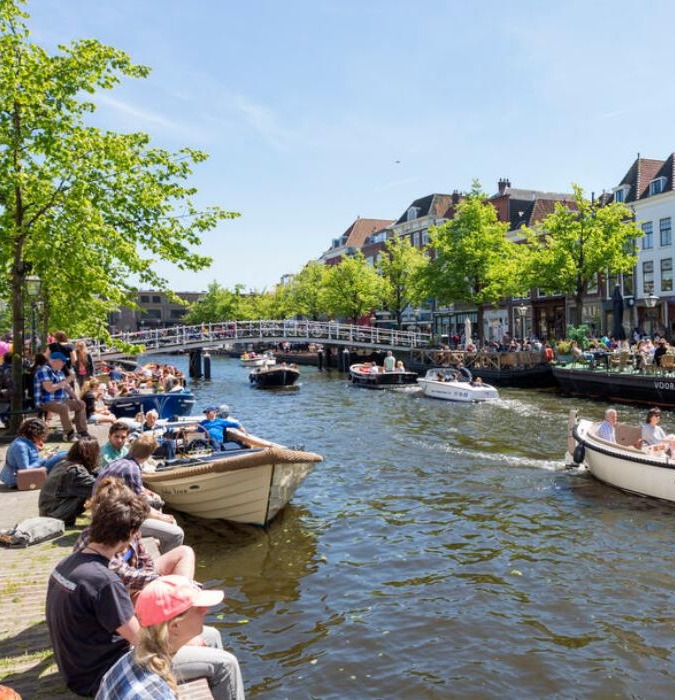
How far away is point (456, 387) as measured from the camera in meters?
29.6

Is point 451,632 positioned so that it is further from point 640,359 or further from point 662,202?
point 662,202

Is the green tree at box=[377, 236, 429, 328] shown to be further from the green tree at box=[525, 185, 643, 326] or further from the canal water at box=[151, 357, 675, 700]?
the canal water at box=[151, 357, 675, 700]

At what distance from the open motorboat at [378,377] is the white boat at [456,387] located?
18.5 ft

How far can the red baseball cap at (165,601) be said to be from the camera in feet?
10.3

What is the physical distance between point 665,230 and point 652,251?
1.48 metres

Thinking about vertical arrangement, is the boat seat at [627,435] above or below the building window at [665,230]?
below

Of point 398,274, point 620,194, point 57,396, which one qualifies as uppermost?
point 620,194

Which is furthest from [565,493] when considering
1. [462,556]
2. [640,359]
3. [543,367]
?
[543,367]

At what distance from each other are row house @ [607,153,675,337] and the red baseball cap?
135 feet

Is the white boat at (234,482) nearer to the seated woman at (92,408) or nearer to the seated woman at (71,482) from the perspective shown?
the seated woman at (71,482)

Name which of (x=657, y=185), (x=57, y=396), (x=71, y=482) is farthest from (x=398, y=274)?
(x=71, y=482)

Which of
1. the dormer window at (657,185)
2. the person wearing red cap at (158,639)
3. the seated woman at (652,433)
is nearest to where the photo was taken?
the person wearing red cap at (158,639)

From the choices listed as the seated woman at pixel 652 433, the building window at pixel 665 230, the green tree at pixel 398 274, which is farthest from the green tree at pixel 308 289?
the seated woman at pixel 652 433

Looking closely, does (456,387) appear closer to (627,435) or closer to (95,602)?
(627,435)
